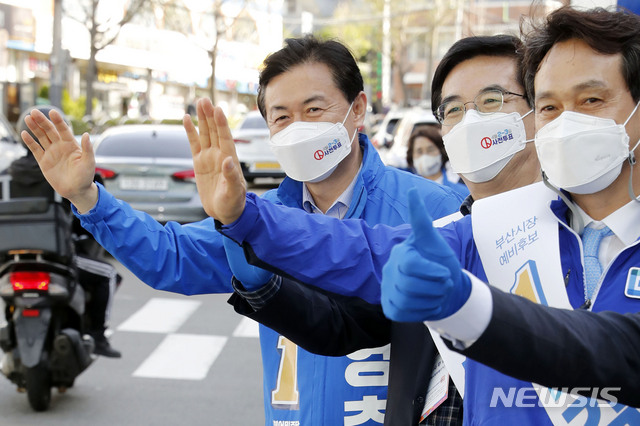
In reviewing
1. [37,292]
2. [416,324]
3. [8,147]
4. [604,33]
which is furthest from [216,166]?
[8,147]

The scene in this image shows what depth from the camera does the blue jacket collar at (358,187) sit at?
9.52 feet

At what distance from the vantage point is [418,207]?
4.42 feet

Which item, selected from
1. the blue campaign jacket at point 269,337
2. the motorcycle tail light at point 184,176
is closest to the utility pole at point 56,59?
the motorcycle tail light at point 184,176

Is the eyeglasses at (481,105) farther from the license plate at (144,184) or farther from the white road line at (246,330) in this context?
the license plate at (144,184)

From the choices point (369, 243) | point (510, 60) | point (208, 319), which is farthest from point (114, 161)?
point (369, 243)

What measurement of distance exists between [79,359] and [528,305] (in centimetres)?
450

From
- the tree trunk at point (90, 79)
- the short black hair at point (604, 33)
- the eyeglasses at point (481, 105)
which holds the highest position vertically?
the tree trunk at point (90, 79)

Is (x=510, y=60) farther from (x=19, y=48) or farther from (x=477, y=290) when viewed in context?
(x=19, y=48)

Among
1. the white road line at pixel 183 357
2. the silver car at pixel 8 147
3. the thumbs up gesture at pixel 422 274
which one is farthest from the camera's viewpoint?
the silver car at pixel 8 147

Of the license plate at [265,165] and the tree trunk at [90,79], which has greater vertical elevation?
the tree trunk at [90,79]

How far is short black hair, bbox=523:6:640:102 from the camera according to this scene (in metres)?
1.91

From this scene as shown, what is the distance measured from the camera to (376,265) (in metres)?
1.96

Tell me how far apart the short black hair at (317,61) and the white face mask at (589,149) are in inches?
54.8

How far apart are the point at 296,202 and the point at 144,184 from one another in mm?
8276
